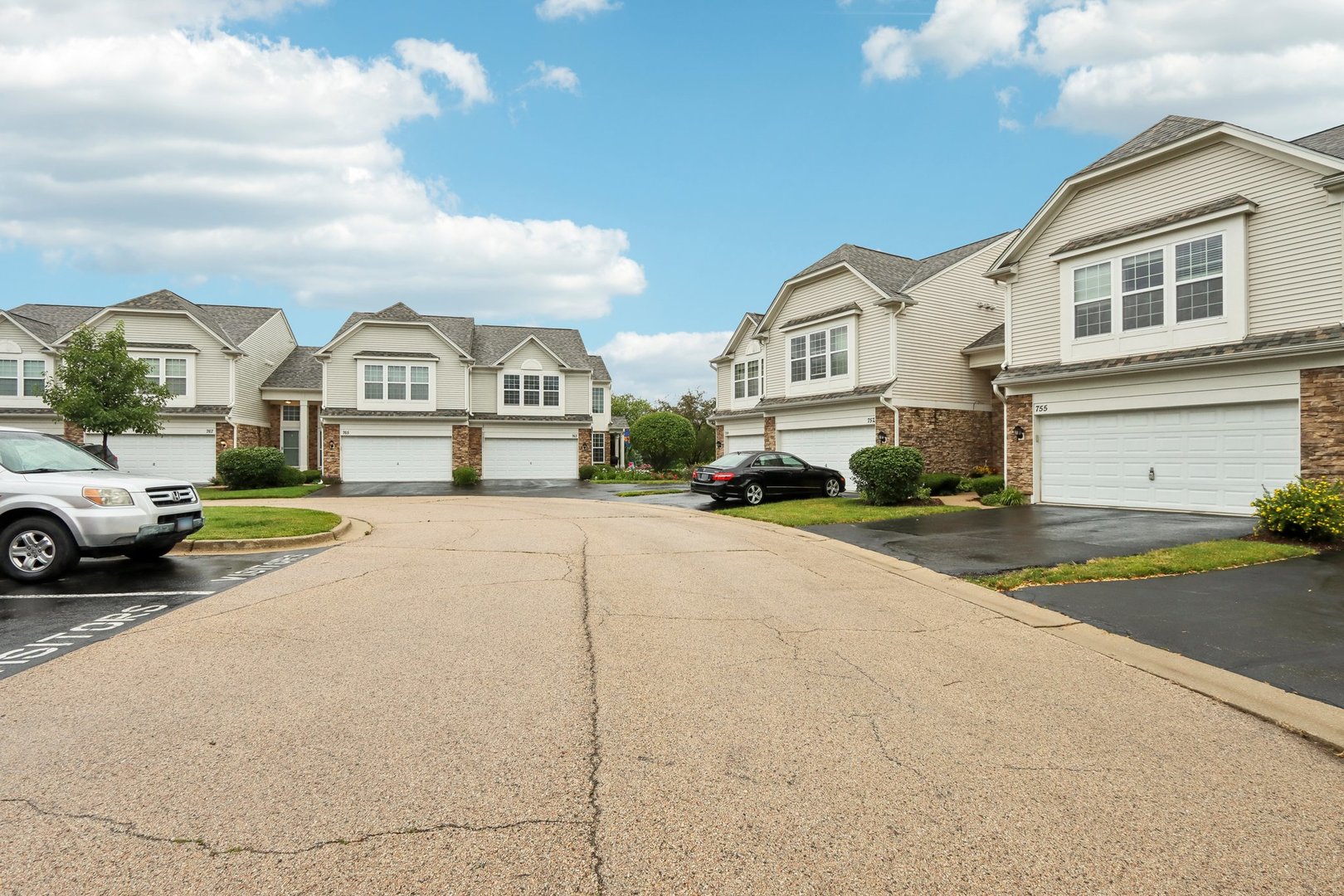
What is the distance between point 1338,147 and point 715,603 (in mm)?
16398

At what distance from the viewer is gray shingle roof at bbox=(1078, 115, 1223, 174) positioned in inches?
601

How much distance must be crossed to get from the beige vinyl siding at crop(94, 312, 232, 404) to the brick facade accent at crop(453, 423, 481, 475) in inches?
Result: 387

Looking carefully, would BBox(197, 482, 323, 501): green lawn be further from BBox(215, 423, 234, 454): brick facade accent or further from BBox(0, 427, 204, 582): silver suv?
BBox(0, 427, 204, 582): silver suv

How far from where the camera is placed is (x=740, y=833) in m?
2.87

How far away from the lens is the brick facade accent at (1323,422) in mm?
12234

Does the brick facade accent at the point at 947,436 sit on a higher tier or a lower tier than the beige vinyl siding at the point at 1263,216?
lower

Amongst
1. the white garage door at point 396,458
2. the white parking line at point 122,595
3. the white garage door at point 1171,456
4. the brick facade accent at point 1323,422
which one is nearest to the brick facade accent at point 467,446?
the white garage door at point 396,458

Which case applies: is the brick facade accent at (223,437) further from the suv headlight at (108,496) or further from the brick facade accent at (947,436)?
the brick facade accent at (947,436)

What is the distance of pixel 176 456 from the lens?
3033cm

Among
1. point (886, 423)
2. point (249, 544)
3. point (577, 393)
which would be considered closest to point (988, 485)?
point (886, 423)

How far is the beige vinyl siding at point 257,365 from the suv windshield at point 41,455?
24.0m

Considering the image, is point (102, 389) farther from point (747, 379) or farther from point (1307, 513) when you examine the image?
point (1307, 513)

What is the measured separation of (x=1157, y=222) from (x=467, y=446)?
27.4 metres

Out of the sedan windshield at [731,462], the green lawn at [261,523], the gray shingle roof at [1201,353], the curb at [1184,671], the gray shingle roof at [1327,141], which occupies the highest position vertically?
the gray shingle roof at [1327,141]
